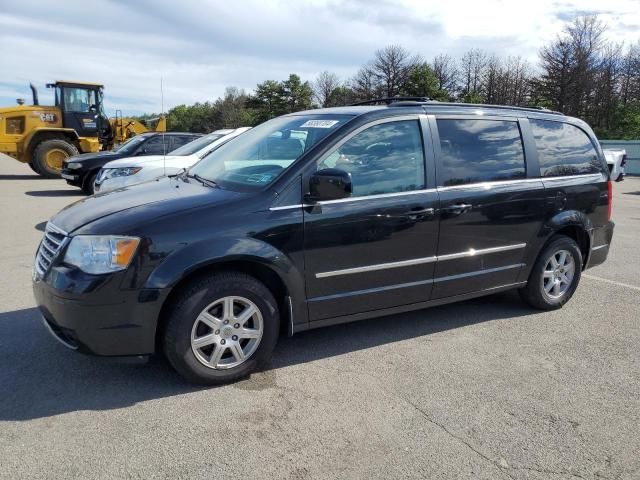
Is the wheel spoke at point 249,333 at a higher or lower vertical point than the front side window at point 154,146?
lower

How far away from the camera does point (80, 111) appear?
18.5m

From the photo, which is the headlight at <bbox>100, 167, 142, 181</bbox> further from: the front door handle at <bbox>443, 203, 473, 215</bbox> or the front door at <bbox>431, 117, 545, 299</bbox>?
the front door handle at <bbox>443, 203, 473, 215</bbox>

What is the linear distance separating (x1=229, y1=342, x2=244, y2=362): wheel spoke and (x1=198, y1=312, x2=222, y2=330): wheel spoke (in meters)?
0.18

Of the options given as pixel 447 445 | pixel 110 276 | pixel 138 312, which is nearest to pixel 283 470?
pixel 447 445

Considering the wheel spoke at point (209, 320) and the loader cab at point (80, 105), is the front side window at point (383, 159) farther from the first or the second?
the loader cab at point (80, 105)

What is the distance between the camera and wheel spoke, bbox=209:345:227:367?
11.0 feet

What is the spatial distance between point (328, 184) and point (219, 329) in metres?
1.19

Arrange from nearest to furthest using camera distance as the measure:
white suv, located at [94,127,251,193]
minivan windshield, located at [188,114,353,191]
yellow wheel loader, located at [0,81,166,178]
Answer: minivan windshield, located at [188,114,353,191] < white suv, located at [94,127,251,193] < yellow wheel loader, located at [0,81,166,178]

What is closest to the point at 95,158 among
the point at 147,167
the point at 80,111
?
the point at 147,167

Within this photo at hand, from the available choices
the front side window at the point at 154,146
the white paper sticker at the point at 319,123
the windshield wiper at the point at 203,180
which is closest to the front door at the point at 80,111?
the front side window at the point at 154,146

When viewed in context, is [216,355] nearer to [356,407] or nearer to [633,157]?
[356,407]

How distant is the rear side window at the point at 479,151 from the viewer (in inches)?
165

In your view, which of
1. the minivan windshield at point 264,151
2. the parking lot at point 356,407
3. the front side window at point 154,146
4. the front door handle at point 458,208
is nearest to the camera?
the parking lot at point 356,407

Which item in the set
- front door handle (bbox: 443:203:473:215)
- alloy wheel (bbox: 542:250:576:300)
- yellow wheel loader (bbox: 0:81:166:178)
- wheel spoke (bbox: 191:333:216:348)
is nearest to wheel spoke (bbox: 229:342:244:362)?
wheel spoke (bbox: 191:333:216:348)
